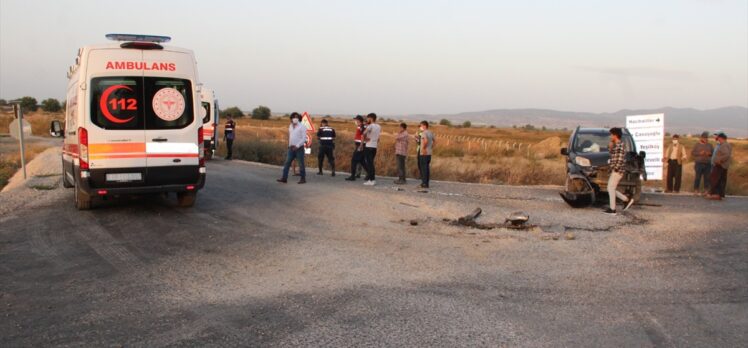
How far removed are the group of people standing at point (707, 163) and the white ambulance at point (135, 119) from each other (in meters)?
12.6

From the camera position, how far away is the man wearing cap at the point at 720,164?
15.2m

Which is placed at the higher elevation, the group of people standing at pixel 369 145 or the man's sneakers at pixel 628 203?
the group of people standing at pixel 369 145

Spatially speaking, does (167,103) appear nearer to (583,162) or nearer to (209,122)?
(583,162)

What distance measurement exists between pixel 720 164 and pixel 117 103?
13.9 metres

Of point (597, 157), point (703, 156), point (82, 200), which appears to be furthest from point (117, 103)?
point (703, 156)

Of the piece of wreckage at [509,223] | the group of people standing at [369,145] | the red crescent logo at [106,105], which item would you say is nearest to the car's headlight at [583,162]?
the group of people standing at [369,145]

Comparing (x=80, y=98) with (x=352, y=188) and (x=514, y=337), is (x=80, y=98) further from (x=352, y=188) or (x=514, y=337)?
(x=514, y=337)

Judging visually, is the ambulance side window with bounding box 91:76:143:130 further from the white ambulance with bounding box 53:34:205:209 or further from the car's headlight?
the car's headlight

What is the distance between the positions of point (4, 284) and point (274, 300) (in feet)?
9.77

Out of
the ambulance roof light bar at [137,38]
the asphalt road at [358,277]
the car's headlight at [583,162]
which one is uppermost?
the ambulance roof light bar at [137,38]

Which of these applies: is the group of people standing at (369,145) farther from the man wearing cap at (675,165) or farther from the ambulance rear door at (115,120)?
the man wearing cap at (675,165)

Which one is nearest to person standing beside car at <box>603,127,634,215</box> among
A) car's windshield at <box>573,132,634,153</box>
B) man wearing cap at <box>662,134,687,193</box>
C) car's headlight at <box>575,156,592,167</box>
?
Answer: car's headlight at <box>575,156,592,167</box>

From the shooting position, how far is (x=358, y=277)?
669cm

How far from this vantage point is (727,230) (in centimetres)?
1016
